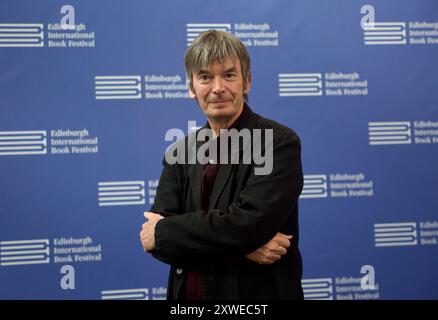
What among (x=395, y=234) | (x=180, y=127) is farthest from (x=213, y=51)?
(x=395, y=234)

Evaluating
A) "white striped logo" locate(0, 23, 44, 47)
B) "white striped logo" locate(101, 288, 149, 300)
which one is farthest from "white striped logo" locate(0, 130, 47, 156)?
"white striped logo" locate(101, 288, 149, 300)

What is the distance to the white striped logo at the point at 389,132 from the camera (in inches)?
148

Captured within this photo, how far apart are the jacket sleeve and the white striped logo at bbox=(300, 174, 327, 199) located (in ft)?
6.11

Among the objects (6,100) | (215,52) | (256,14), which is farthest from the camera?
(256,14)

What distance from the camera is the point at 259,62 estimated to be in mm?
3703

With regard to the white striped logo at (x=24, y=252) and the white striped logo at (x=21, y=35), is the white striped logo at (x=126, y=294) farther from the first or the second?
the white striped logo at (x=21, y=35)

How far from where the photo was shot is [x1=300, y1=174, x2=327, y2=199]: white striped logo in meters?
3.71

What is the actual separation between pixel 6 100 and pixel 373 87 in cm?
269

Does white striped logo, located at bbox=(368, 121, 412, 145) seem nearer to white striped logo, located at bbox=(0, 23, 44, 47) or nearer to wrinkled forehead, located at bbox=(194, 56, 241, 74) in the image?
wrinkled forehead, located at bbox=(194, 56, 241, 74)

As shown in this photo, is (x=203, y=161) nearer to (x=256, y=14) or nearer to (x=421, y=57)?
(x=256, y=14)

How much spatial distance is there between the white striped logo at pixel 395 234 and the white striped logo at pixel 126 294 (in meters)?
1.77

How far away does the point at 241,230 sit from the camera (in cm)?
178

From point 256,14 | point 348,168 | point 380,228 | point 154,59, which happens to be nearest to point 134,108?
point 154,59

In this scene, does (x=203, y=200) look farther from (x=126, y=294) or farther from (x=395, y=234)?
(x=395, y=234)
